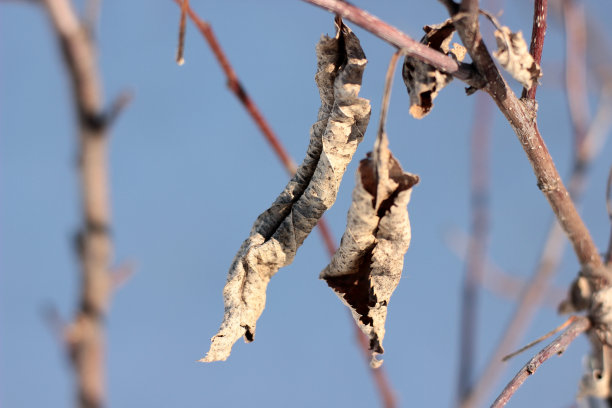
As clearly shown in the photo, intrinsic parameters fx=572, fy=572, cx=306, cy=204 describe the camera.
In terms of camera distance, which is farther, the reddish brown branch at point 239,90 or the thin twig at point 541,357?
the reddish brown branch at point 239,90

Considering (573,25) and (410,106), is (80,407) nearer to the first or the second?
(410,106)

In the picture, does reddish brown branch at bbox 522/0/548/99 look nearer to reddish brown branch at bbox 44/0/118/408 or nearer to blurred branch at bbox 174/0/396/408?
blurred branch at bbox 174/0/396/408

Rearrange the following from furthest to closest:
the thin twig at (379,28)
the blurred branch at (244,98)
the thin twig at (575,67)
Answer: the thin twig at (575,67), the blurred branch at (244,98), the thin twig at (379,28)

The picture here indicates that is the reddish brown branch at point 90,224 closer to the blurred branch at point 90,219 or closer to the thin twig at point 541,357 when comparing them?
the blurred branch at point 90,219

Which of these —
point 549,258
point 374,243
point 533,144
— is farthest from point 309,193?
point 549,258

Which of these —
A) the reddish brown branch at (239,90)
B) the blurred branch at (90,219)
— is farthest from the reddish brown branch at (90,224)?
the reddish brown branch at (239,90)

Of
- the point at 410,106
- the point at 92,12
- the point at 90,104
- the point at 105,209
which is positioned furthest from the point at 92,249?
the point at 410,106

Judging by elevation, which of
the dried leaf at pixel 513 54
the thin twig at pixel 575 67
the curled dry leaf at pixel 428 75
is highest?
the thin twig at pixel 575 67
